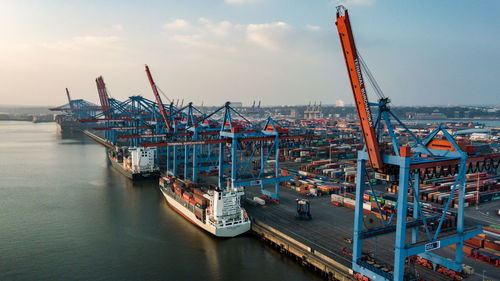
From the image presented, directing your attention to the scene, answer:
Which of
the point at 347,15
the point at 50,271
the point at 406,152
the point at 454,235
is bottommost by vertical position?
the point at 50,271

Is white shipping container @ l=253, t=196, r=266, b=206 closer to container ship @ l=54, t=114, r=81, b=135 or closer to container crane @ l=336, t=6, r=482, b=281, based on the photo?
container crane @ l=336, t=6, r=482, b=281

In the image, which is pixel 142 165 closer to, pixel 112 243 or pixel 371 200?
pixel 112 243

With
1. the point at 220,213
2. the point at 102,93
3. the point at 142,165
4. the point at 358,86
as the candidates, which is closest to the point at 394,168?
the point at 358,86

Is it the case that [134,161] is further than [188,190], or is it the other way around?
[134,161]

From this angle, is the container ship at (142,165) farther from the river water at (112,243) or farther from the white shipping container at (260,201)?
the white shipping container at (260,201)

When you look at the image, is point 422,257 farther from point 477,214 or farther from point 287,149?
point 287,149

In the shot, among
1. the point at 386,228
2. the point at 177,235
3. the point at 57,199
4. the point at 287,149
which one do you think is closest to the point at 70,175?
the point at 57,199

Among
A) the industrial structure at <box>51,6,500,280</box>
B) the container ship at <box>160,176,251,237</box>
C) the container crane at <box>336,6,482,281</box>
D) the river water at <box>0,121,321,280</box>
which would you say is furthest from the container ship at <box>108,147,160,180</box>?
the container crane at <box>336,6,482,281</box>
